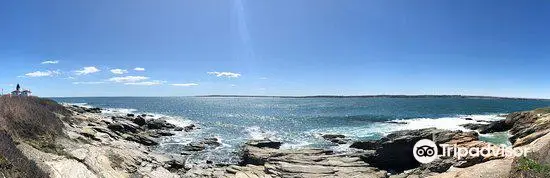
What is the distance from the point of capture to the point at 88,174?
60.8ft

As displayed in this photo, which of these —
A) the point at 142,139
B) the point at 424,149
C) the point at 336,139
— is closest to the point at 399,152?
the point at 424,149

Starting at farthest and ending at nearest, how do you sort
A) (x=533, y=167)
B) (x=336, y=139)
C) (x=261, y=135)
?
(x=261, y=135), (x=336, y=139), (x=533, y=167)

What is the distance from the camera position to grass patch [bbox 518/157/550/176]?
435 inches

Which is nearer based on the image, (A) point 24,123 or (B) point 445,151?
(A) point 24,123

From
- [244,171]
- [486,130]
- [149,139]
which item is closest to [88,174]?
[244,171]

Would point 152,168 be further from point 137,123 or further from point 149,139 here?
point 137,123

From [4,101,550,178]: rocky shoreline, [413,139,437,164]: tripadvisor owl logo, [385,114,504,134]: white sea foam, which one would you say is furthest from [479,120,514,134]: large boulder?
[413,139,437,164]: tripadvisor owl logo

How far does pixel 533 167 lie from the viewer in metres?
11.3

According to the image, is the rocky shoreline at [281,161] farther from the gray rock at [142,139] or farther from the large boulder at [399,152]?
the gray rock at [142,139]

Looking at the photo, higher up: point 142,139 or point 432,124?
point 432,124

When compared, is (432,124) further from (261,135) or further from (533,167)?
(533,167)

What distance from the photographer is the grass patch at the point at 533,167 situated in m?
11.0

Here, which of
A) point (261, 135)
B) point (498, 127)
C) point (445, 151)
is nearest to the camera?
point (445, 151)

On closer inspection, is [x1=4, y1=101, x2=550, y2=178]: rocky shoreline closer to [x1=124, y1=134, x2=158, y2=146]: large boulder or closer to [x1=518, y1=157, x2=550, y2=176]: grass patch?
[x1=518, y1=157, x2=550, y2=176]: grass patch
